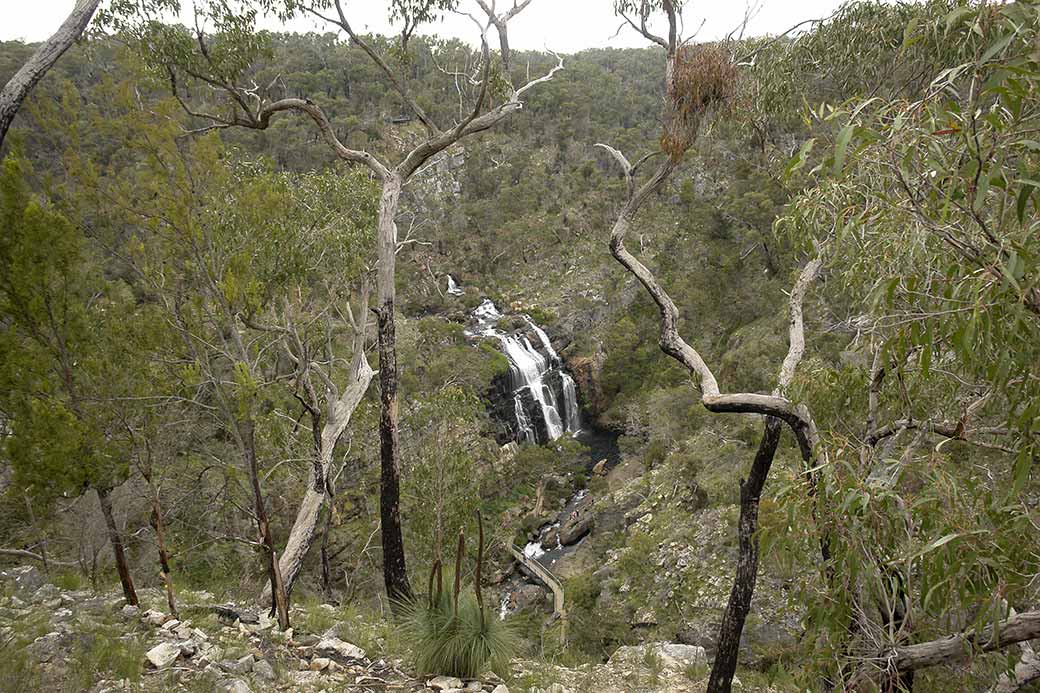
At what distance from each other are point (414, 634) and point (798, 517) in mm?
3007

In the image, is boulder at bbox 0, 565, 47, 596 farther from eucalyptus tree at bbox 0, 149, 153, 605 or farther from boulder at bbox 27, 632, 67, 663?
boulder at bbox 27, 632, 67, 663

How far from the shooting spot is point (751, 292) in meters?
19.8

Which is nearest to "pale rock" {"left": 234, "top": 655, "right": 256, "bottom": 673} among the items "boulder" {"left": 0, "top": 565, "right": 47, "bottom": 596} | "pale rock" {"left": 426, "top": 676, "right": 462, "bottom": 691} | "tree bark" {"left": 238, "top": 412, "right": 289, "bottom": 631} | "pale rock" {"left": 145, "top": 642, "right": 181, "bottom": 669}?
"pale rock" {"left": 145, "top": 642, "right": 181, "bottom": 669}

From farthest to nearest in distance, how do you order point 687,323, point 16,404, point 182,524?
point 687,323
point 182,524
point 16,404

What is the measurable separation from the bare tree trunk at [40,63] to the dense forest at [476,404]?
0.03 m

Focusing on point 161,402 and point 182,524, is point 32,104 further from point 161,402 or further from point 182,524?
point 182,524

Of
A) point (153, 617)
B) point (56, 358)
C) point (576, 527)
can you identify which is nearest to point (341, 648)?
point (153, 617)

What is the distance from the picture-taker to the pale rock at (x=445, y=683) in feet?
14.1

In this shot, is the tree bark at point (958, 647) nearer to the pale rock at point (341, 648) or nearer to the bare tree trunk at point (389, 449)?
the pale rock at point (341, 648)

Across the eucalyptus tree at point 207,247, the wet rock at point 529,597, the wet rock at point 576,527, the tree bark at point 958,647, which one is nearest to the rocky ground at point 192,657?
the eucalyptus tree at point 207,247

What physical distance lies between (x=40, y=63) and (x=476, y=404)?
792cm

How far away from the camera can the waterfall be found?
21.5 metres

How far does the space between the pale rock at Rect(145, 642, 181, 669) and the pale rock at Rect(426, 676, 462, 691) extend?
66.7 inches

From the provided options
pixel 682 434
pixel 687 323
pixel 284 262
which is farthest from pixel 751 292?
pixel 284 262
